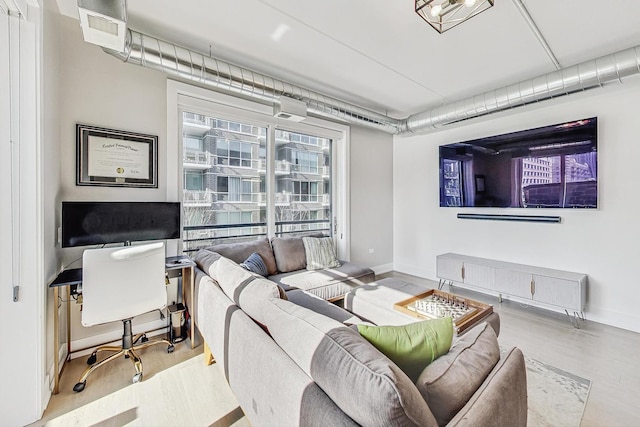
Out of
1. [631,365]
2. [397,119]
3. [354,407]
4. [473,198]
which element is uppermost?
[397,119]

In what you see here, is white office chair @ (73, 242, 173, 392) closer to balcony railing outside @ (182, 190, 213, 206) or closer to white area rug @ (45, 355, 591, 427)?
white area rug @ (45, 355, 591, 427)

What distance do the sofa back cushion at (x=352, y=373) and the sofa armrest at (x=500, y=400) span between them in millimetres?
154

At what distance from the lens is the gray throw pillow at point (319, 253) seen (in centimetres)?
369

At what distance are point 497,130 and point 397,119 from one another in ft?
4.72

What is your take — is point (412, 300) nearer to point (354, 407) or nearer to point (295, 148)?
point (354, 407)

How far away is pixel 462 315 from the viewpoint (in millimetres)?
2275

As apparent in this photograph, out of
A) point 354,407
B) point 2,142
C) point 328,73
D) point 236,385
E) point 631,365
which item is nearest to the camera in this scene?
point 354,407

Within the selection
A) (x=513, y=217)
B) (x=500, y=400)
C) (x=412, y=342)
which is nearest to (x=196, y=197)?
(x=412, y=342)

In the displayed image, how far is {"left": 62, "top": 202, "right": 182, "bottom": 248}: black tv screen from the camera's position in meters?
2.27

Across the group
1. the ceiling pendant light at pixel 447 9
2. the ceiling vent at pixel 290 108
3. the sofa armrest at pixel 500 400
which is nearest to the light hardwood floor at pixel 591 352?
the sofa armrest at pixel 500 400

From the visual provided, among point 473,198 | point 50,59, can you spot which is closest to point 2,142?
point 50,59

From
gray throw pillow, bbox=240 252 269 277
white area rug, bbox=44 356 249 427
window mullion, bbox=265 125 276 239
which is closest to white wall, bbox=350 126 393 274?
window mullion, bbox=265 125 276 239

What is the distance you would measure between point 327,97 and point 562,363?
3569mm

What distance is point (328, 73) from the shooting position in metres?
3.21
